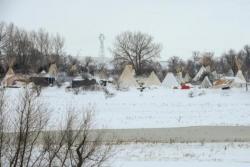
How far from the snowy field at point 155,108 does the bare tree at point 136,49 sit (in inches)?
2080

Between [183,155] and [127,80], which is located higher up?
[127,80]

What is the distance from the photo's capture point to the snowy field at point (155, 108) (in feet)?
82.4

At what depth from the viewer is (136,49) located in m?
89.2

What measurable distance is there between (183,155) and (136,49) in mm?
74968

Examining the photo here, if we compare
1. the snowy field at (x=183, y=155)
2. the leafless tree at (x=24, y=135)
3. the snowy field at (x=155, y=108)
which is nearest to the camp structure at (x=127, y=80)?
the snowy field at (x=155, y=108)

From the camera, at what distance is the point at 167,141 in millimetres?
18406

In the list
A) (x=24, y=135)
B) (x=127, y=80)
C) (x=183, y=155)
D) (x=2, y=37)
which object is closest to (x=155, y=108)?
(x=183, y=155)

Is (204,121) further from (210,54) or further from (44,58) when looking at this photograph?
(210,54)

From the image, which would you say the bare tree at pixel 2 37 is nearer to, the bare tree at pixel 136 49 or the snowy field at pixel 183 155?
the bare tree at pixel 136 49

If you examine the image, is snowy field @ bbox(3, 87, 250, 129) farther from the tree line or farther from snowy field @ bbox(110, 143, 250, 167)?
the tree line

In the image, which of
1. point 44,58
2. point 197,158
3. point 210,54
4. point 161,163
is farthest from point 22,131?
point 210,54

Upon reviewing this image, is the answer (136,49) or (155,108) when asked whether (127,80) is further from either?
(136,49)

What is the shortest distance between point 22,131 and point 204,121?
17.2 metres

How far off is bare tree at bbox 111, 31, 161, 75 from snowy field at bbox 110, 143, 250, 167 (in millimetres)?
70386
